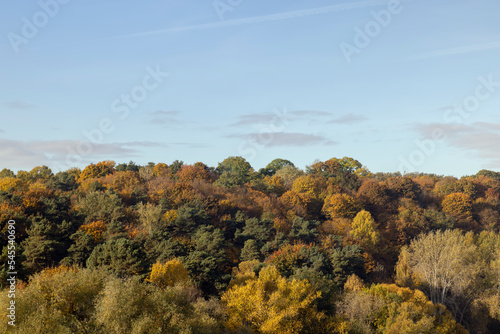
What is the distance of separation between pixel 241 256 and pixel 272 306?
2392cm

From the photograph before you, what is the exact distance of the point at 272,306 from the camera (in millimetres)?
47000

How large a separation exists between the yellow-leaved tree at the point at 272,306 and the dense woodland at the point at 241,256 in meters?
0.14

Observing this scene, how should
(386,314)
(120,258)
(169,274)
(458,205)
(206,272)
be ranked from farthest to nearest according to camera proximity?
1. (458,205)
2. (206,272)
3. (386,314)
4. (120,258)
5. (169,274)

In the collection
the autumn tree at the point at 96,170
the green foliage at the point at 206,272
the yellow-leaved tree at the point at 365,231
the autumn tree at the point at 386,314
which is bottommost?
the autumn tree at the point at 386,314

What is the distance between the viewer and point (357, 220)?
91.4 metres

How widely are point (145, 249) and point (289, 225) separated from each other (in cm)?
3435

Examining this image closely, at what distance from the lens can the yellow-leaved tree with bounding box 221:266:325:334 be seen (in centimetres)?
4608

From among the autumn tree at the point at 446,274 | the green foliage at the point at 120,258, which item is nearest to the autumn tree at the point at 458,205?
the autumn tree at the point at 446,274

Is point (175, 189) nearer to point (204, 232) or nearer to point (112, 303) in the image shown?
point (204, 232)

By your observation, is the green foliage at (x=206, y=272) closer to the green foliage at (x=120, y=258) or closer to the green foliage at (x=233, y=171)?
the green foliage at (x=120, y=258)

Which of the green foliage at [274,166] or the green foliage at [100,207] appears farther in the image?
the green foliage at [274,166]

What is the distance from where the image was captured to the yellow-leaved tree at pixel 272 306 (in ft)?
151

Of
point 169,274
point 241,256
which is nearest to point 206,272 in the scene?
point 169,274

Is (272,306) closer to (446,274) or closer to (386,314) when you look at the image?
(386,314)
